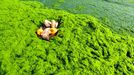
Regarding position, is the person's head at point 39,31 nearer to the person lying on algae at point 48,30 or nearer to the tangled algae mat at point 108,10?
the person lying on algae at point 48,30

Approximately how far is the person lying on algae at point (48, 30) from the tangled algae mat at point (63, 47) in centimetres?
10

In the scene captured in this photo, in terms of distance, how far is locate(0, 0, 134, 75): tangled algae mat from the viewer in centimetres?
393

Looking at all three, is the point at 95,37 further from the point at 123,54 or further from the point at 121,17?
the point at 121,17

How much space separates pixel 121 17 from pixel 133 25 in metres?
0.38

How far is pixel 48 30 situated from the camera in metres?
4.72

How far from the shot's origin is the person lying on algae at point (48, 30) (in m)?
4.52

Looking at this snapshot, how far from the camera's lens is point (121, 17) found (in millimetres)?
5629

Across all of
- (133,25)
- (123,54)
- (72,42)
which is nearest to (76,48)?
(72,42)

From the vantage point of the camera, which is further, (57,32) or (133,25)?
(133,25)

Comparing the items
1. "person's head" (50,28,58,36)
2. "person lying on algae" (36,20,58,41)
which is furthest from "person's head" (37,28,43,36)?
"person's head" (50,28,58,36)

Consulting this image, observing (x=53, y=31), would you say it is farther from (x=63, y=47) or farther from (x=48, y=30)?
(x=63, y=47)

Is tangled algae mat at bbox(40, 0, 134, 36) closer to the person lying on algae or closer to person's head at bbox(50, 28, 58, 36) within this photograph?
the person lying on algae

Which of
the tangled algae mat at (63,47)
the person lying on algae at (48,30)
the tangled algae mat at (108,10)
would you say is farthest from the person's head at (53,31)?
the tangled algae mat at (108,10)

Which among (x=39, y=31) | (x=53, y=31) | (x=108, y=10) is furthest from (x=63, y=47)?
(x=108, y=10)
